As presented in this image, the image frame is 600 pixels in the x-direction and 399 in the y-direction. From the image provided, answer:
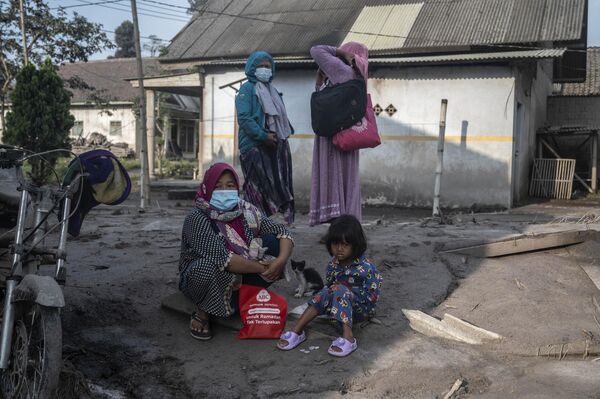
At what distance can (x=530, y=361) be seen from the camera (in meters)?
3.13

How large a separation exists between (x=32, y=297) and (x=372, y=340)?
1908 mm

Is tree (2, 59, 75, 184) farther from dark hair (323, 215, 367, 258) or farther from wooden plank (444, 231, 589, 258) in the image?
dark hair (323, 215, 367, 258)

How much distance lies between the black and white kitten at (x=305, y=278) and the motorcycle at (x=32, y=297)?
163 centimetres

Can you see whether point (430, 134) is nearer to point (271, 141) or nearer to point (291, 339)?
point (271, 141)

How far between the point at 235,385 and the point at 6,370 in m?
1.09

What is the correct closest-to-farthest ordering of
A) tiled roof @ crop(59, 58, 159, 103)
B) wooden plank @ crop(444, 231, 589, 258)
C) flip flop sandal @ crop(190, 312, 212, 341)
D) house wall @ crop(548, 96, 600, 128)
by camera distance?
flip flop sandal @ crop(190, 312, 212, 341), wooden plank @ crop(444, 231, 589, 258), house wall @ crop(548, 96, 600, 128), tiled roof @ crop(59, 58, 159, 103)

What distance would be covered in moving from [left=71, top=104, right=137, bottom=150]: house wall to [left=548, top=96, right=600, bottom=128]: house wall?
17749 millimetres

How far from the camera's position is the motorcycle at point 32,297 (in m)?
2.35

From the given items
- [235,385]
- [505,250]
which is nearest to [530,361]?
[235,385]

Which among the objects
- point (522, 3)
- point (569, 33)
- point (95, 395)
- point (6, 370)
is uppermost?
point (522, 3)

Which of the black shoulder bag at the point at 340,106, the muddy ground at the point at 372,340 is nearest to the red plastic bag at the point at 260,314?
the muddy ground at the point at 372,340

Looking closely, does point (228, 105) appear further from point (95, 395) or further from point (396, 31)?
point (95, 395)

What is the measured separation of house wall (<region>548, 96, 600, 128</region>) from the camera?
1817 centimetres

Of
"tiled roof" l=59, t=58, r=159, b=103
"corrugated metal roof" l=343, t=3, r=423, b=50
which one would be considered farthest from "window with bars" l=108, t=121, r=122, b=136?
"corrugated metal roof" l=343, t=3, r=423, b=50
